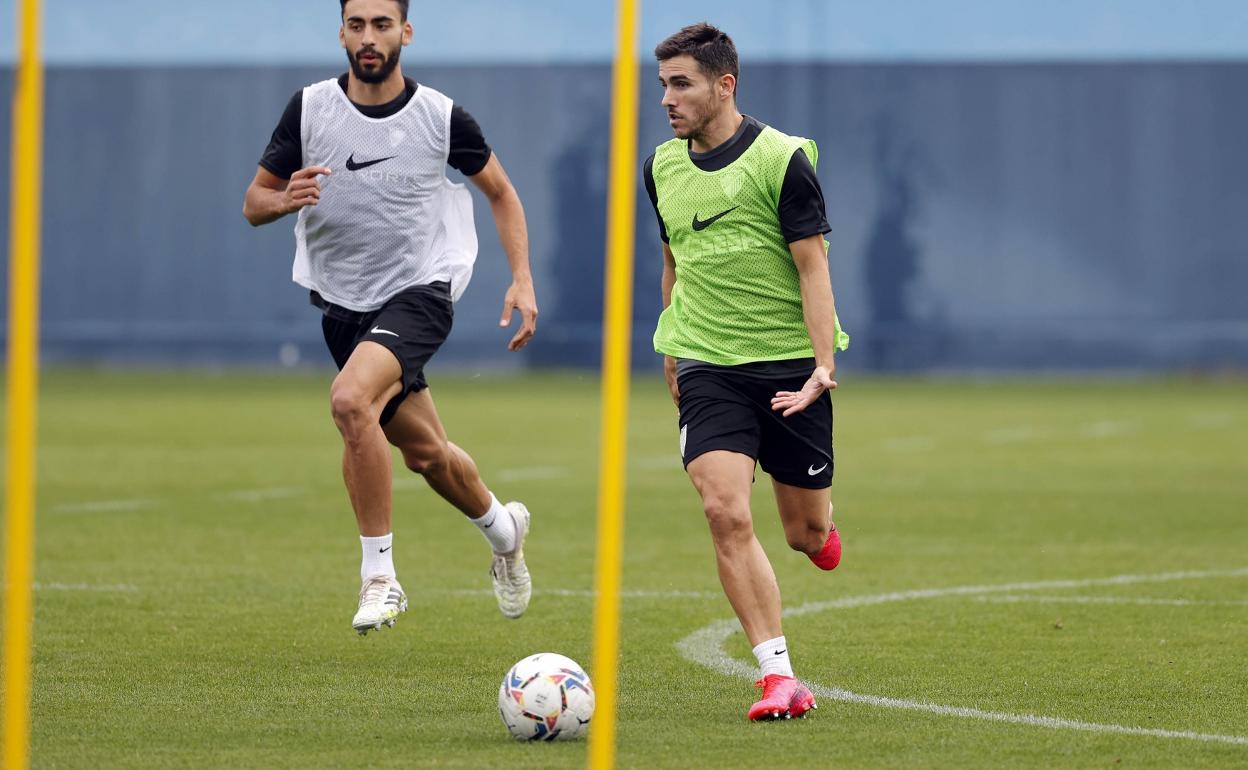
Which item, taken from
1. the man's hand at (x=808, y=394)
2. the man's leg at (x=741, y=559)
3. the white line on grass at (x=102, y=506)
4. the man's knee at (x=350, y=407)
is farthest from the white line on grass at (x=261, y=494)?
the man's hand at (x=808, y=394)

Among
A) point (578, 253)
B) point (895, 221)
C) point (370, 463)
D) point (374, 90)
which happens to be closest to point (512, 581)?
point (370, 463)

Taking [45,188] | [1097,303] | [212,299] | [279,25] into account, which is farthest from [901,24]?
[45,188]

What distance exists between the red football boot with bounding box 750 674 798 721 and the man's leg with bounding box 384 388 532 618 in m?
1.95

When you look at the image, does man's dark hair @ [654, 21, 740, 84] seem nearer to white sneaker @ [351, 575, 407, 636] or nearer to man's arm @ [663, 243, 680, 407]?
man's arm @ [663, 243, 680, 407]

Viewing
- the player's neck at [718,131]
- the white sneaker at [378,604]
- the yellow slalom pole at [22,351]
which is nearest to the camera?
the yellow slalom pole at [22,351]

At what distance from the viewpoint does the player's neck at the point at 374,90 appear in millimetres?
7469

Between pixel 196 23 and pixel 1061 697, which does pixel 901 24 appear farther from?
pixel 1061 697

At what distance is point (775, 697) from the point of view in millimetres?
6051

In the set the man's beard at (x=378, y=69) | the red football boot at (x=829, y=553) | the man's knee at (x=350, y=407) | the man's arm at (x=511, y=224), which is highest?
the man's beard at (x=378, y=69)

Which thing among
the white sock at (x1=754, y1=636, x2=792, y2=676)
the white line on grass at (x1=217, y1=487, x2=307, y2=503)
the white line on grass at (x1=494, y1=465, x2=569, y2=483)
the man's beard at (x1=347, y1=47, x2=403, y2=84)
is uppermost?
the man's beard at (x1=347, y1=47, x2=403, y2=84)

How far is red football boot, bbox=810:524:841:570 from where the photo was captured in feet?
23.2

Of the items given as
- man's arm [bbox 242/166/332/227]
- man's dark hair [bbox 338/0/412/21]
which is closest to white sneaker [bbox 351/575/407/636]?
man's arm [bbox 242/166/332/227]

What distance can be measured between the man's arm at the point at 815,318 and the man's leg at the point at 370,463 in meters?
1.59

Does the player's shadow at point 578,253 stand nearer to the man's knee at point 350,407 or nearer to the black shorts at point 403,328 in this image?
the black shorts at point 403,328
